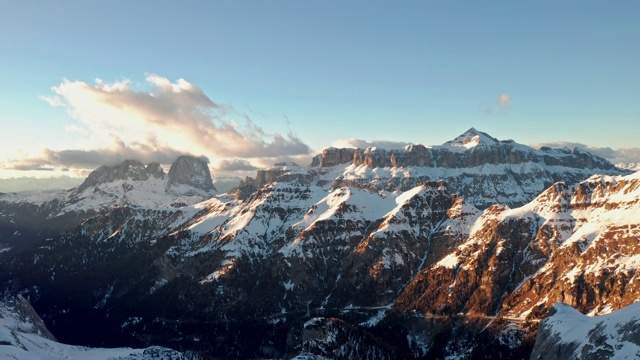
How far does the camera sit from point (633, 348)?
634 ft

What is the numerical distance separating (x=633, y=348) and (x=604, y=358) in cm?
1091

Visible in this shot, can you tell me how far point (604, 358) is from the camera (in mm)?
199000
